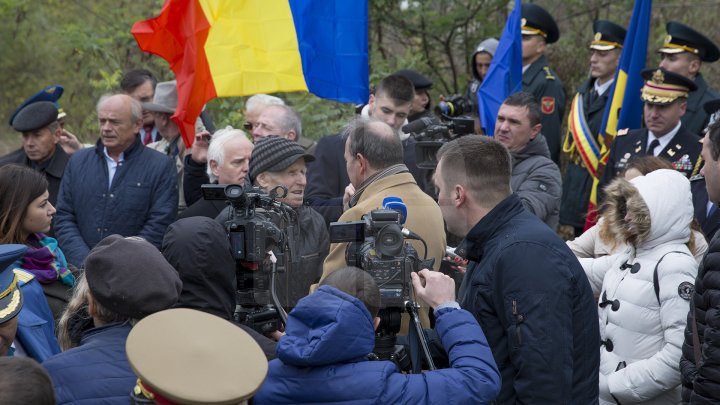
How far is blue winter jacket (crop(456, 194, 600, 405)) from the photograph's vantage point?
3.67 metres

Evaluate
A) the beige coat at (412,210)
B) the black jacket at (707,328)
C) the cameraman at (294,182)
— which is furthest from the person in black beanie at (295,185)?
the black jacket at (707,328)

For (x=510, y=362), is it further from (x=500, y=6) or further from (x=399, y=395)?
(x=500, y=6)

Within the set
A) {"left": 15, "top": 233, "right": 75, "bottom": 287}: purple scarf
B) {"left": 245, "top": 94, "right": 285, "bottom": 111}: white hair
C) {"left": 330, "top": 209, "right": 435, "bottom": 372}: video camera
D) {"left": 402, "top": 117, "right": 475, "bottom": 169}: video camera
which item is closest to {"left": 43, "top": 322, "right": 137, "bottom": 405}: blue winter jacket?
{"left": 330, "top": 209, "right": 435, "bottom": 372}: video camera

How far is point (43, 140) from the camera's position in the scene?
24.3ft

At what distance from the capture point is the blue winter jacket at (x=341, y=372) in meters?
3.15

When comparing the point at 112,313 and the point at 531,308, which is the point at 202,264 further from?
the point at 531,308

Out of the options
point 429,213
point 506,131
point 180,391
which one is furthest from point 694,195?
point 180,391

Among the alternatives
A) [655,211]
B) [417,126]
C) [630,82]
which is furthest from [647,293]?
[630,82]

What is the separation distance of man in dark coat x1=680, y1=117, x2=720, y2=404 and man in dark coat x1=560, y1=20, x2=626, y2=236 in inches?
170

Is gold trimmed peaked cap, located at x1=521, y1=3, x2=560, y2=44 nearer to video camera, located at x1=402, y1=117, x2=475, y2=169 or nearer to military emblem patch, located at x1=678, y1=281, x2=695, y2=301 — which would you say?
video camera, located at x1=402, y1=117, x2=475, y2=169

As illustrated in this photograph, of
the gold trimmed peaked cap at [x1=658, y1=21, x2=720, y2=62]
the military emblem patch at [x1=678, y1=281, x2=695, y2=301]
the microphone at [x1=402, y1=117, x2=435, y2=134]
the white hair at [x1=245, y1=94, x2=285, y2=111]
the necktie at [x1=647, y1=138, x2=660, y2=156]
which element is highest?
the gold trimmed peaked cap at [x1=658, y1=21, x2=720, y2=62]

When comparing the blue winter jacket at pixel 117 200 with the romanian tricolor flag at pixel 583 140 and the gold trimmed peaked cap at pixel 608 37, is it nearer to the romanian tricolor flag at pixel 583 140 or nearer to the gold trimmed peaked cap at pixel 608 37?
the romanian tricolor flag at pixel 583 140

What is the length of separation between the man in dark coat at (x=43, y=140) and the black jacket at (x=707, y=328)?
5.03m

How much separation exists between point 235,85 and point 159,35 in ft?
2.64
